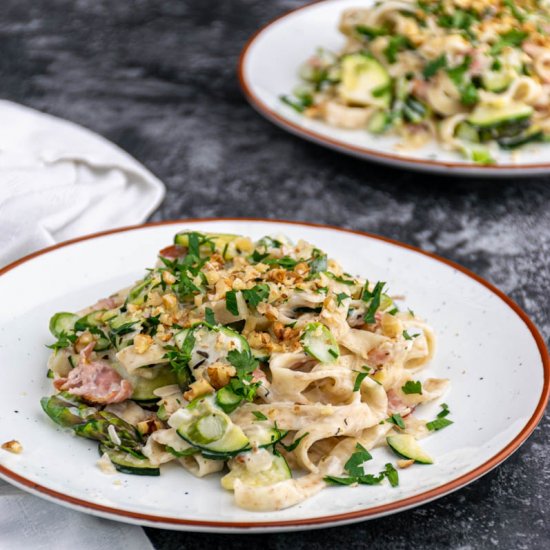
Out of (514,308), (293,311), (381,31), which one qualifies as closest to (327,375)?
(293,311)

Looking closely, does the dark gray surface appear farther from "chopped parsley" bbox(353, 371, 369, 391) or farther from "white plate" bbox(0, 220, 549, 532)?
"chopped parsley" bbox(353, 371, 369, 391)

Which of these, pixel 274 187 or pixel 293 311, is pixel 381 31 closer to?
pixel 274 187

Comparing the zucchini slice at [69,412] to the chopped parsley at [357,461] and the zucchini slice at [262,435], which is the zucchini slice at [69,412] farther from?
the chopped parsley at [357,461]

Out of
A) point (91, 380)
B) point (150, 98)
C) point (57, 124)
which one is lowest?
point (150, 98)

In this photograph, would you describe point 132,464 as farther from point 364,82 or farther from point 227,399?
point 364,82

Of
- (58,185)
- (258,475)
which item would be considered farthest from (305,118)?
(258,475)

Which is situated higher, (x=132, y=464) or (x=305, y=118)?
(x=132, y=464)

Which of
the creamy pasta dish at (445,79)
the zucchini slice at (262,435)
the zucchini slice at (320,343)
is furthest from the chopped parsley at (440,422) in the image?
the creamy pasta dish at (445,79)
